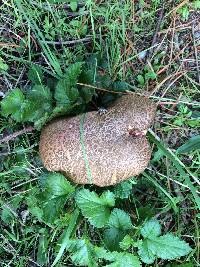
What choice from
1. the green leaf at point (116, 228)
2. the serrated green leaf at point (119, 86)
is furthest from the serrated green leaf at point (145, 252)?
the serrated green leaf at point (119, 86)

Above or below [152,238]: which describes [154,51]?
above

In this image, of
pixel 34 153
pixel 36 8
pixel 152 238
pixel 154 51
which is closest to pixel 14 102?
pixel 34 153

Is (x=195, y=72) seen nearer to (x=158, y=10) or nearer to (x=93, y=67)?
(x=158, y=10)

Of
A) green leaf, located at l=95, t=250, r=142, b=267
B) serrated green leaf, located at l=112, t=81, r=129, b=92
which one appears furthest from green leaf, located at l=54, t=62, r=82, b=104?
green leaf, located at l=95, t=250, r=142, b=267

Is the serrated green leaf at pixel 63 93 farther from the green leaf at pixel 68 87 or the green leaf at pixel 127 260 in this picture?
the green leaf at pixel 127 260

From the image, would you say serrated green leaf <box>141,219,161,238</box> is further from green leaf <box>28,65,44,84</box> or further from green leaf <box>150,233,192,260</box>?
green leaf <box>28,65,44,84</box>

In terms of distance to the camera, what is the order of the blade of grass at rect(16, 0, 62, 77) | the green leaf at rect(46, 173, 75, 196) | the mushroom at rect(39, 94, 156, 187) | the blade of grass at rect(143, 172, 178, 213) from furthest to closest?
the blade of grass at rect(143, 172, 178, 213)
the blade of grass at rect(16, 0, 62, 77)
the green leaf at rect(46, 173, 75, 196)
the mushroom at rect(39, 94, 156, 187)
